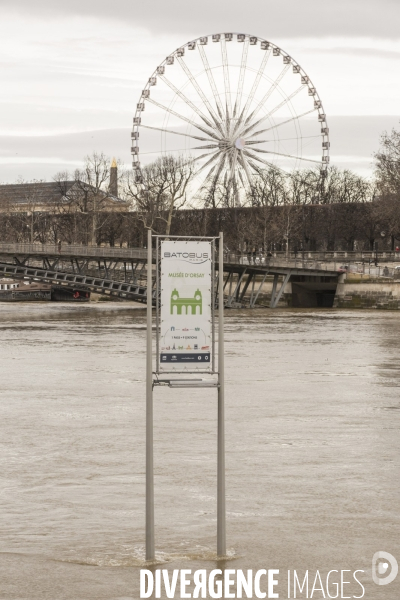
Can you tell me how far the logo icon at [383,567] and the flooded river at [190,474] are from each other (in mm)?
66

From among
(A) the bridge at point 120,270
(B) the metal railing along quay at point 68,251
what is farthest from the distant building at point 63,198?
(B) the metal railing along quay at point 68,251

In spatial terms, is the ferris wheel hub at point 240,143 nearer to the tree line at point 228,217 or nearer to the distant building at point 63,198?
the tree line at point 228,217

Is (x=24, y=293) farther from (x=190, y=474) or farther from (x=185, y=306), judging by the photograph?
(x=185, y=306)

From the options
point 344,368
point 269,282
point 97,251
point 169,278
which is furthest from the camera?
point 269,282

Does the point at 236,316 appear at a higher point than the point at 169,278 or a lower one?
lower

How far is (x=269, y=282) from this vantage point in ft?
235

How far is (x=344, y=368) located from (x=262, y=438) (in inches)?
453

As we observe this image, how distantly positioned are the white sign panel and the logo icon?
210cm

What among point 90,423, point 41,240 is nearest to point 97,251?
point 41,240

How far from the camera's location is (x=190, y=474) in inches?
514

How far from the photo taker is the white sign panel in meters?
9.05

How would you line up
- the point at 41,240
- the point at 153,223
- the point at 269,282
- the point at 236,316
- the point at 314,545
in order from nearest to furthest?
the point at 314,545 → the point at 236,316 → the point at 269,282 → the point at 153,223 → the point at 41,240

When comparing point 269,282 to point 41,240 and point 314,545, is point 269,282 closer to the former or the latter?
point 41,240

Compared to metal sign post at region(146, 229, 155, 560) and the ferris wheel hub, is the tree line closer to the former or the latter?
the ferris wheel hub
